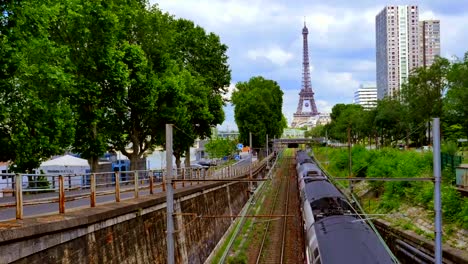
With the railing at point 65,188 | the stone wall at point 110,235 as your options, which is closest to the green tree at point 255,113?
the railing at point 65,188

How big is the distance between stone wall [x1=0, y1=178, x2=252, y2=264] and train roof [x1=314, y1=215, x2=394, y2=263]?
9.35 feet

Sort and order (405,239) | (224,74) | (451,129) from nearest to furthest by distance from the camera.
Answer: (405,239)
(451,129)
(224,74)

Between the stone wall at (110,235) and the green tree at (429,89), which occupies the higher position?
the green tree at (429,89)

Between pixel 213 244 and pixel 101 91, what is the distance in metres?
10.5

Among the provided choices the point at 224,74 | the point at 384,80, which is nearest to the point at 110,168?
the point at 224,74

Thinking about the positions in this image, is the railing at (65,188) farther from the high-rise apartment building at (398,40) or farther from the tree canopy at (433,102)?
the high-rise apartment building at (398,40)

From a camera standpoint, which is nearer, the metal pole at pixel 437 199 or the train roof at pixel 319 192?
the metal pole at pixel 437 199

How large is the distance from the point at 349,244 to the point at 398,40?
7416 inches

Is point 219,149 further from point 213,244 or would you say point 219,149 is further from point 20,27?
point 20,27

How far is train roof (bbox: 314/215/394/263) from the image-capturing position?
31.9 feet

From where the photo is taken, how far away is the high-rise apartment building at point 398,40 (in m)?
178

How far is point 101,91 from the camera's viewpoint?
2605 cm

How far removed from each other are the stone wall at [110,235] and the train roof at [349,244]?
285 centimetres

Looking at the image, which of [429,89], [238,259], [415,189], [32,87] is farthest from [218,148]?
[32,87]
